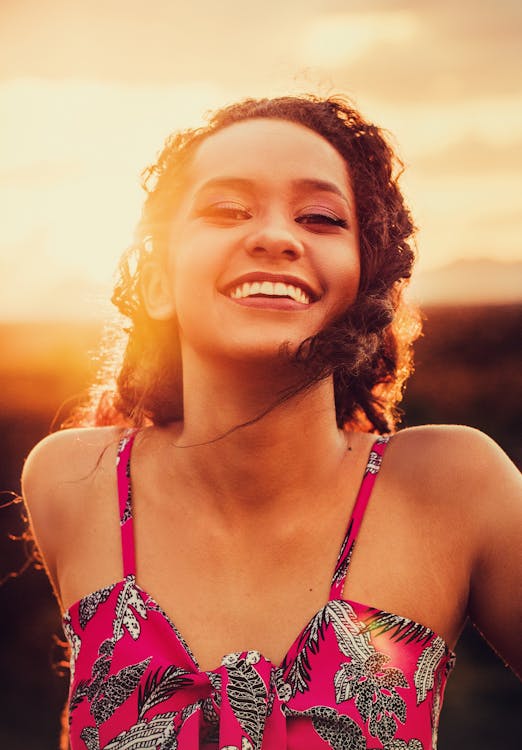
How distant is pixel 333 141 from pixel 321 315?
50cm

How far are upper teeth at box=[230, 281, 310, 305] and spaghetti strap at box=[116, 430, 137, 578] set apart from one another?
1.94 ft

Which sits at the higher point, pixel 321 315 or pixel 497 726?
pixel 321 315

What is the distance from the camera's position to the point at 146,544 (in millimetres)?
2084

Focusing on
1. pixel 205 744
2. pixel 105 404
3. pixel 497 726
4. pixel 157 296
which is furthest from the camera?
pixel 497 726

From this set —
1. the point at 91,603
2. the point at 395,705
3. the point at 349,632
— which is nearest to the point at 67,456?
the point at 91,603

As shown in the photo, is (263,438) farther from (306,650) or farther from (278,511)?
(306,650)

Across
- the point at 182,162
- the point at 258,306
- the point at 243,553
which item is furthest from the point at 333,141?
the point at 243,553

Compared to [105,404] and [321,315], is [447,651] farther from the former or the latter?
[105,404]

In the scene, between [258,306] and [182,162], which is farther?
[182,162]

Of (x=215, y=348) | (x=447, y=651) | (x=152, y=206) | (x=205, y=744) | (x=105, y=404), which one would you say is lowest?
(x=205, y=744)

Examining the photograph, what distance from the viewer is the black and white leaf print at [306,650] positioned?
177cm

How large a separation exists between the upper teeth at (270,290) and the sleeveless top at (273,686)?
1.60 feet

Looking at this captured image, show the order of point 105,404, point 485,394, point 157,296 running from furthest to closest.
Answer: point 485,394
point 105,404
point 157,296

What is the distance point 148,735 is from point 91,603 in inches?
13.3
